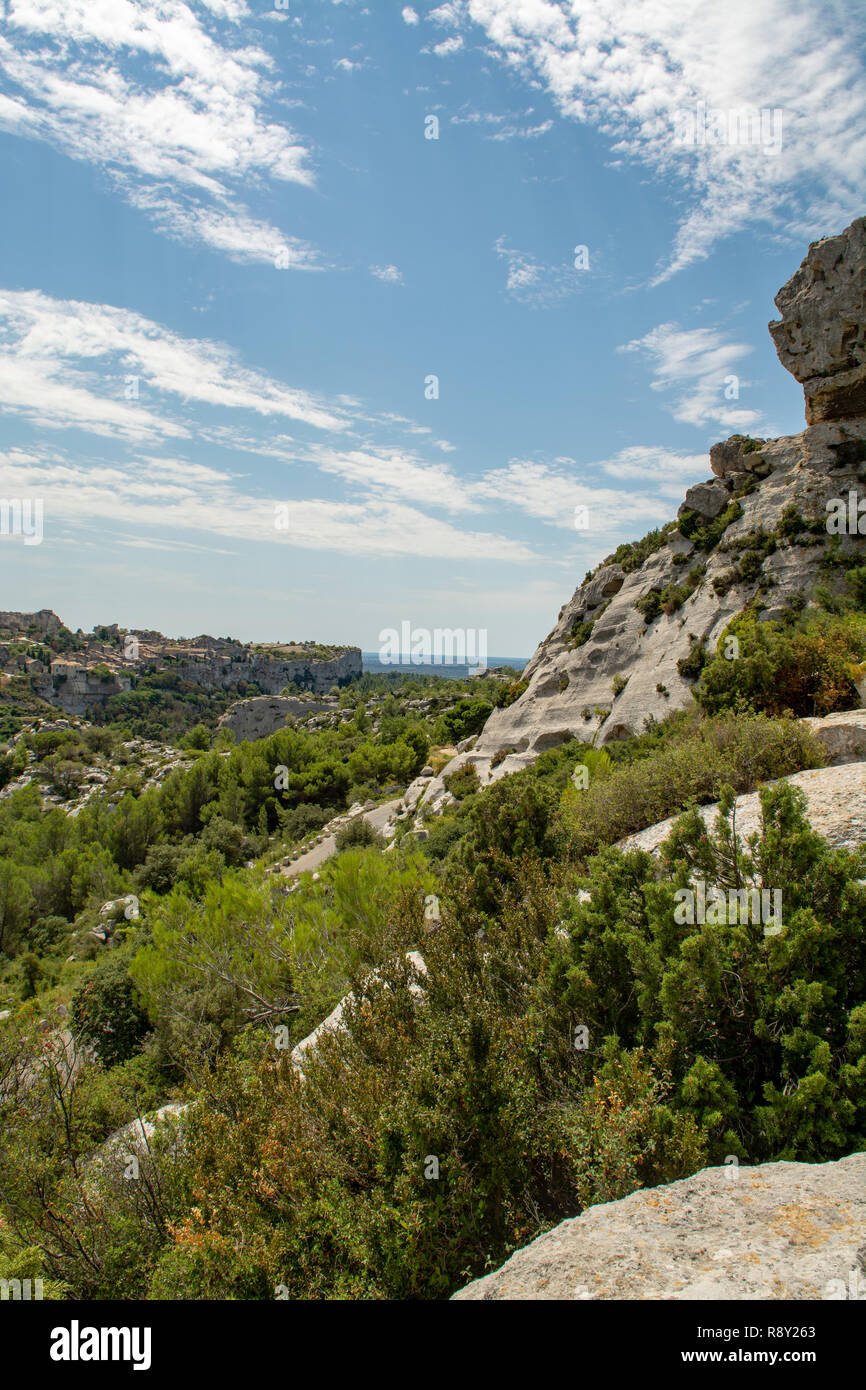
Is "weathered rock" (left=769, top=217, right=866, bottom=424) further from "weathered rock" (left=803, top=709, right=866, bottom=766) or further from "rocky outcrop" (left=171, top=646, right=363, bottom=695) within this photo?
"rocky outcrop" (left=171, top=646, right=363, bottom=695)

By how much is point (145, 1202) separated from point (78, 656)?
4783 inches

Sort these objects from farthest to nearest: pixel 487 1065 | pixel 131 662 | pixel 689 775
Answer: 1. pixel 131 662
2. pixel 689 775
3. pixel 487 1065

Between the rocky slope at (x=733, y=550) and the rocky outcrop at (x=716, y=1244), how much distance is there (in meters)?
17.2

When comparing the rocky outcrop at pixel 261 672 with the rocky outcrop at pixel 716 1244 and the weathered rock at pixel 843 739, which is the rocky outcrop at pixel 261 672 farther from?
the rocky outcrop at pixel 716 1244

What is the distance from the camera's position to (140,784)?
1855 inches

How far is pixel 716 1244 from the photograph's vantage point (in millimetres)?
2814

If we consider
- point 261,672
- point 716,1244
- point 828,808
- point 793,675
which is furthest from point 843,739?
point 261,672

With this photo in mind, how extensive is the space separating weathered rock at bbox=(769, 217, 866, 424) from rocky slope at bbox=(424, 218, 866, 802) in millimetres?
35

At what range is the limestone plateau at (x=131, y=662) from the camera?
9712 cm

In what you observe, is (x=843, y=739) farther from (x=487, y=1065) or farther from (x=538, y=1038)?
(x=487, y=1065)

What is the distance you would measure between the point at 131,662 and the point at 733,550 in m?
118

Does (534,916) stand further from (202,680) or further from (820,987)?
(202,680)

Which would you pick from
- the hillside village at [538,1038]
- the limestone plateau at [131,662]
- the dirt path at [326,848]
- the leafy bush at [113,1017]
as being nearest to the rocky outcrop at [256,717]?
the limestone plateau at [131,662]

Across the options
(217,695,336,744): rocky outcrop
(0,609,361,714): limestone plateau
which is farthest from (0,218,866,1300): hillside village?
(0,609,361,714): limestone plateau
